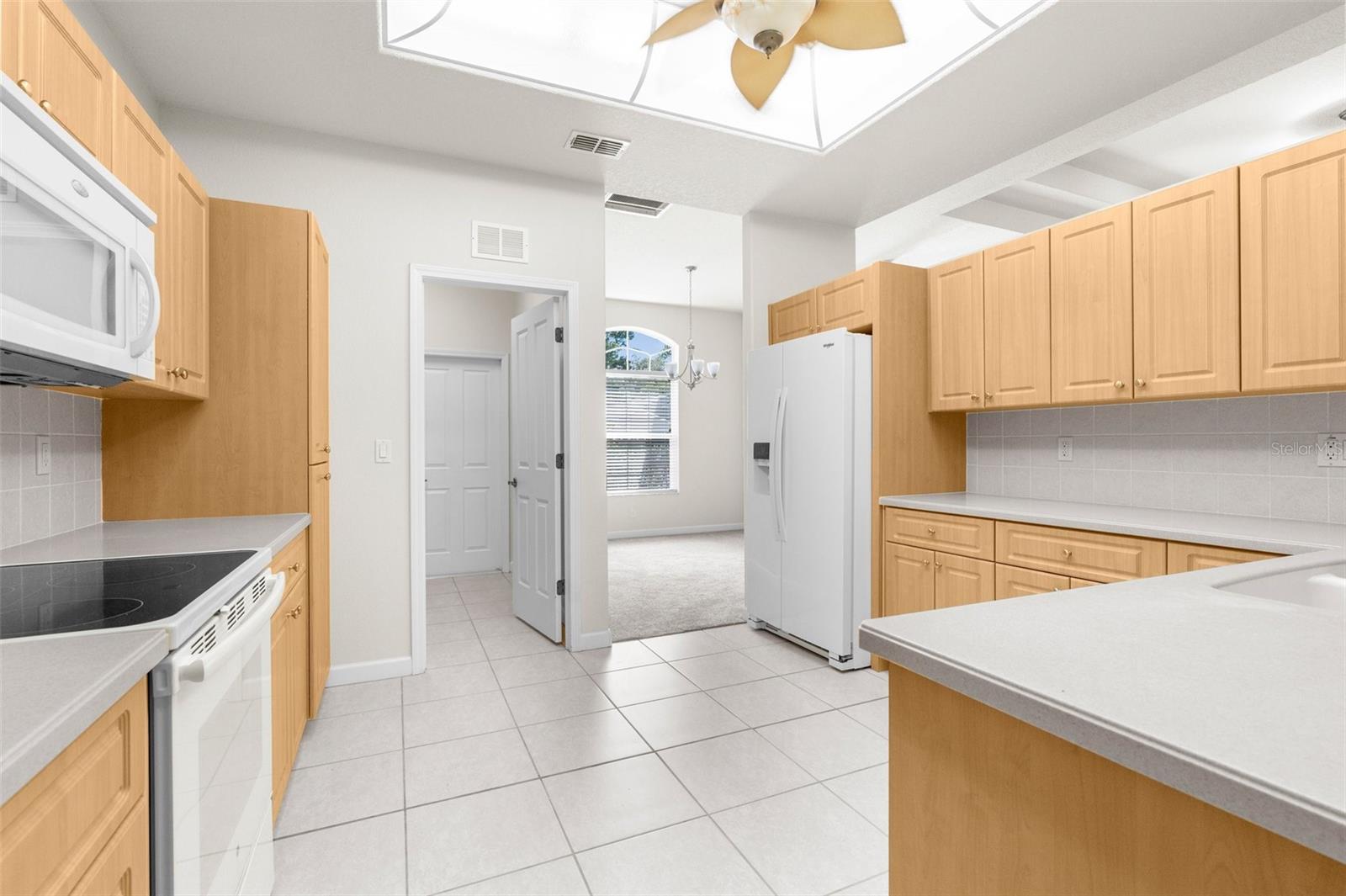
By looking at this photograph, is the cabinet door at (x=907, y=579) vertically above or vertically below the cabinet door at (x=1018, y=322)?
below

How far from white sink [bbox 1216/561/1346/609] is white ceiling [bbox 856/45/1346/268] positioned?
2.61 m

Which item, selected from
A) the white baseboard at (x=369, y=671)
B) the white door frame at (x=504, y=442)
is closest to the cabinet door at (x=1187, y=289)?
the white baseboard at (x=369, y=671)

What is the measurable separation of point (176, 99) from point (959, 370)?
3984 mm

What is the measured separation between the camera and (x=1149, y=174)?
4.00m

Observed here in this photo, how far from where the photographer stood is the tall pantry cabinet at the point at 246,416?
2.31 m

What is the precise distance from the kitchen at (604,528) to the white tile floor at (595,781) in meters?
0.02

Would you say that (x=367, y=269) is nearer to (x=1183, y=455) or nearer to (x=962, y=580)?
(x=962, y=580)

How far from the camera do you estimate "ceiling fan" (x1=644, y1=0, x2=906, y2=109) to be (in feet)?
5.87

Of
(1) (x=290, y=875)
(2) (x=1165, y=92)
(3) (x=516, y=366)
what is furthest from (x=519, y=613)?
(2) (x=1165, y=92)

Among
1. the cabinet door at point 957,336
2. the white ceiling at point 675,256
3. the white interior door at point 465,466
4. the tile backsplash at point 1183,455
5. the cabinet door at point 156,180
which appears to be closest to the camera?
the cabinet door at point 156,180

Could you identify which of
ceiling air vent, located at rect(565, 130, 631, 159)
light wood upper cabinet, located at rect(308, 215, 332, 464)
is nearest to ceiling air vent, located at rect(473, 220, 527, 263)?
ceiling air vent, located at rect(565, 130, 631, 159)

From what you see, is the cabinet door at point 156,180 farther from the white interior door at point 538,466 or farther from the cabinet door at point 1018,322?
the cabinet door at point 1018,322

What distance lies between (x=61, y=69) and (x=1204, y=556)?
11.4ft

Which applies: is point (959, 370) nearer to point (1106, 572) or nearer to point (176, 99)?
point (1106, 572)
